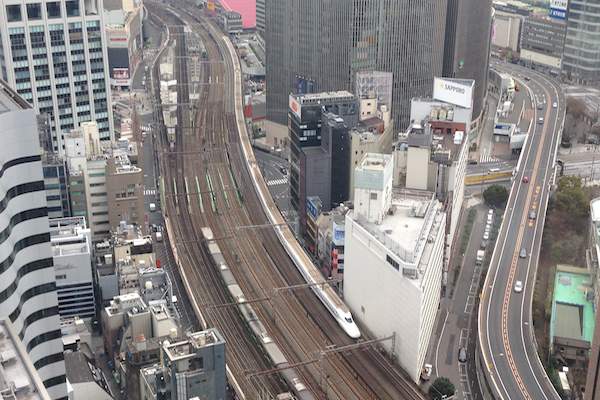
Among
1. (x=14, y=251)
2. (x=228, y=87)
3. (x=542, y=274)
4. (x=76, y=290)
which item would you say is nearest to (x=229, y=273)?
(x=76, y=290)

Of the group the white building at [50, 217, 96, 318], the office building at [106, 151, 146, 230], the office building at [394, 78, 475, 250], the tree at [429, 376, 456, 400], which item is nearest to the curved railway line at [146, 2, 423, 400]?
the tree at [429, 376, 456, 400]

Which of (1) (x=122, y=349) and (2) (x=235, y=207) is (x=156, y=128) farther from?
(1) (x=122, y=349)

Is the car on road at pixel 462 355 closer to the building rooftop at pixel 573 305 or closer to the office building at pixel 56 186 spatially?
the building rooftop at pixel 573 305

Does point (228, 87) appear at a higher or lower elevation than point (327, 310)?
higher

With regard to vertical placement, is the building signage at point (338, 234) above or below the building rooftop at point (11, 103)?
below

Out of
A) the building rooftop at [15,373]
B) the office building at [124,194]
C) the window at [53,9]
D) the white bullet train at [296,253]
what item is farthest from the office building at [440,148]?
the building rooftop at [15,373]

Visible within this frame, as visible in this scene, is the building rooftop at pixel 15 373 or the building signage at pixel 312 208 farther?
the building signage at pixel 312 208

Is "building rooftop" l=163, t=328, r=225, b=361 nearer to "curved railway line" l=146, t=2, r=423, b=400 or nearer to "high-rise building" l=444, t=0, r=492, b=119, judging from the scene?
"curved railway line" l=146, t=2, r=423, b=400

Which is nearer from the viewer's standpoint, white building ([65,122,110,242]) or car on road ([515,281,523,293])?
car on road ([515,281,523,293])
